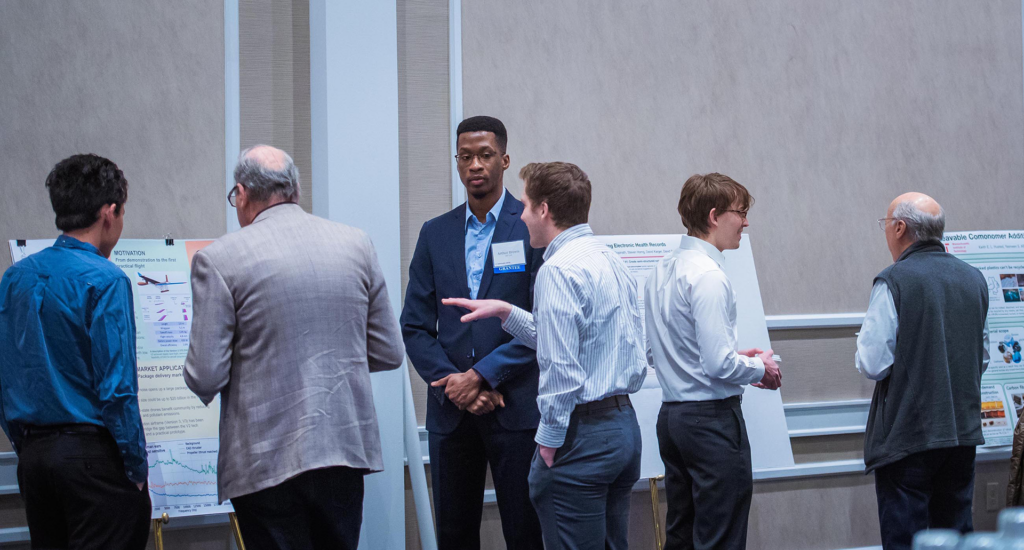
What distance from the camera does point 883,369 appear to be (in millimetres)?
2896

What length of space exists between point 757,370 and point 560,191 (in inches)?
35.8

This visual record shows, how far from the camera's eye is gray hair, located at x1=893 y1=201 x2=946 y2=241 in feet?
9.56

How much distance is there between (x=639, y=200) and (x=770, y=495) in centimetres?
155

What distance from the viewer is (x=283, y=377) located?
6.30ft

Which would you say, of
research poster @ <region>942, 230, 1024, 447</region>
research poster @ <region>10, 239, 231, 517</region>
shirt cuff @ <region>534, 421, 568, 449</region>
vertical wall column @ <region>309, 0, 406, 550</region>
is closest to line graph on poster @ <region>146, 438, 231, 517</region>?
research poster @ <region>10, 239, 231, 517</region>

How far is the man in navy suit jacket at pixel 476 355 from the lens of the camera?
261cm

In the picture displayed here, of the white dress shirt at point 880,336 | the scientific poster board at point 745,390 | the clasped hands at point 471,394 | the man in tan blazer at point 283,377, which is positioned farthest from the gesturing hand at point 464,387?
the white dress shirt at point 880,336

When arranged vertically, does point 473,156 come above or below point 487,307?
above

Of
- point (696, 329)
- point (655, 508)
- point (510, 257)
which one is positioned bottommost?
point (655, 508)

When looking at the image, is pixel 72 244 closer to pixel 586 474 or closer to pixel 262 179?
pixel 262 179

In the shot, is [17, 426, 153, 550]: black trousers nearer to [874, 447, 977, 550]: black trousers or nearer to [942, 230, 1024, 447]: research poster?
[874, 447, 977, 550]: black trousers

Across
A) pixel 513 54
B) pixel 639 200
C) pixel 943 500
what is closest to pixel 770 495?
pixel 943 500

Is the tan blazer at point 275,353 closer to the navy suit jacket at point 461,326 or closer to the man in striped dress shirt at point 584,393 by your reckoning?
the man in striped dress shirt at point 584,393

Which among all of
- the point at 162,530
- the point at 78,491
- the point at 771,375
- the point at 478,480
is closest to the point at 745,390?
the point at 771,375
